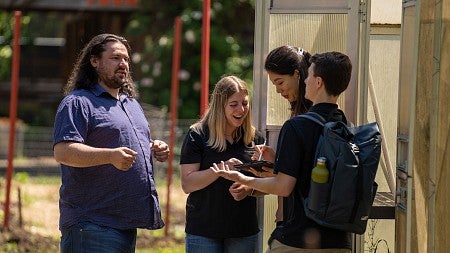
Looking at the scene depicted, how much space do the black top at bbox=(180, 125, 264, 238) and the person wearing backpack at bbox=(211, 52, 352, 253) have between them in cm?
100

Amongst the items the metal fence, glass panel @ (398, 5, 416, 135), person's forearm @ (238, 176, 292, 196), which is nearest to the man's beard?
person's forearm @ (238, 176, 292, 196)

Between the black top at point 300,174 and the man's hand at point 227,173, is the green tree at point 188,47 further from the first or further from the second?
Answer: the black top at point 300,174

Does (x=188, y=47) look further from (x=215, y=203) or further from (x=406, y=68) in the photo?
(x=406, y=68)

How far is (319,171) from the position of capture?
4.55 m

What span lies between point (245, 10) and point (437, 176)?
17.5 meters

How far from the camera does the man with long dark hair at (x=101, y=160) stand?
18.1ft

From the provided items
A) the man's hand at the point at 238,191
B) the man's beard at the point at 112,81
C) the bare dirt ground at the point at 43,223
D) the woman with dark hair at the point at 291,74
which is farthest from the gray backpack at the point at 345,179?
the bare dirt ground at the point at 43,223

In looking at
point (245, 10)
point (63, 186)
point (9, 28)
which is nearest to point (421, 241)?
point (63, 186)

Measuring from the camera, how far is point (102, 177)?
5.62 m

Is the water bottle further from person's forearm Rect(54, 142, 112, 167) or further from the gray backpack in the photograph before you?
person's forearm Rect(54, 142, 112, 167)

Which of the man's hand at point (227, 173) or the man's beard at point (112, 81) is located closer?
the man's hand at point (227, 173)

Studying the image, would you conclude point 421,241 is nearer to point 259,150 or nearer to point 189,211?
point 259,150

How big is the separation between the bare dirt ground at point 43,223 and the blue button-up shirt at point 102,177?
17.6 feet

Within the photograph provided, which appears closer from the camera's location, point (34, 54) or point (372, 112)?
point (372, 112)
